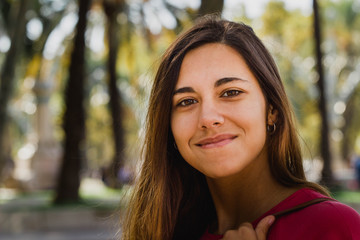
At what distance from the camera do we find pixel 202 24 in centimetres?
216

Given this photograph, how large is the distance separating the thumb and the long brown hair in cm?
21

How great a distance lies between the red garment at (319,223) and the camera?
1561 millimetres

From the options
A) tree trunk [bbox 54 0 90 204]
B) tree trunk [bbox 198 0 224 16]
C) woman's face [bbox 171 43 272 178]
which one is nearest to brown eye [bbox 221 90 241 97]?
woman's face [bbox 171 43 272 178]

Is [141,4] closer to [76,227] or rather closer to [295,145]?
[76,227]

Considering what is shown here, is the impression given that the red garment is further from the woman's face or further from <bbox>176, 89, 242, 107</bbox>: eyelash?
<bbox>176, 89, 242, 107</bbox>: eyelash

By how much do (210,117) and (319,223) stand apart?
1.61 ft

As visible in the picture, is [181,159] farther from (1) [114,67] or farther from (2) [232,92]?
(1) [114,67]

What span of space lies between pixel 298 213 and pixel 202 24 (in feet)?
2.78

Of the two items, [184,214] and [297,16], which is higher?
[297,16]

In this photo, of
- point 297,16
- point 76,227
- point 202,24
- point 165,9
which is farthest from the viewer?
point 297,16

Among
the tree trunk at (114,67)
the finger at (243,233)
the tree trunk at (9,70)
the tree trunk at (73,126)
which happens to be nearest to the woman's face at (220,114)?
the finger at (243,233)

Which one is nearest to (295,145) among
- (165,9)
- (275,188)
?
(275,188)

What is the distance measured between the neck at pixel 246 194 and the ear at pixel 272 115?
148 mm

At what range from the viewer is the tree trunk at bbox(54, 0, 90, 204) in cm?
1411
